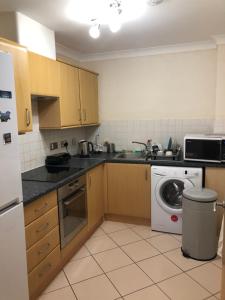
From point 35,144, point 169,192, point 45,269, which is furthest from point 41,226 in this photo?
point 169,192

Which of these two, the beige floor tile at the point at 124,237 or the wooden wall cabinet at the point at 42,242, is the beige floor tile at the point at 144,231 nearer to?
the beige floor tile at the point at 124,237

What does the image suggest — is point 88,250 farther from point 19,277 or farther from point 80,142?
point 80,142

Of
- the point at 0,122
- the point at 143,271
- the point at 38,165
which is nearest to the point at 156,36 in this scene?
the point at 38,165

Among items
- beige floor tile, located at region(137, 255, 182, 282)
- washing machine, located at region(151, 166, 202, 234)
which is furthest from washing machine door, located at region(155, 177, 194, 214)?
beige floor tile, located at region(137, 255, 182, 282)

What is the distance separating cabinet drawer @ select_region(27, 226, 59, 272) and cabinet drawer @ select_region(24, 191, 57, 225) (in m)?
0.22

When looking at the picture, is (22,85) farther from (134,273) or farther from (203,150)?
(203,150)

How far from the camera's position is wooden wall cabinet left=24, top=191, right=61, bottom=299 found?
1.80m

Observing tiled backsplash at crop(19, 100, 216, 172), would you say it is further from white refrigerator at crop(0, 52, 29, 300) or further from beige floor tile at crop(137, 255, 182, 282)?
beige floor tile at crop(137, 255, 182, 282)

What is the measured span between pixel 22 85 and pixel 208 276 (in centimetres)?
228

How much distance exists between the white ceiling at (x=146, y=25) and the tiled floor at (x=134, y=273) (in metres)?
2.32

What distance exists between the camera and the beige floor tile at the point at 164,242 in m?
2.63

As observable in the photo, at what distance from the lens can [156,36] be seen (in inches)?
112

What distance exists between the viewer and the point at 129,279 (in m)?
2.15

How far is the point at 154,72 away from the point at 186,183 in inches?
63.7
